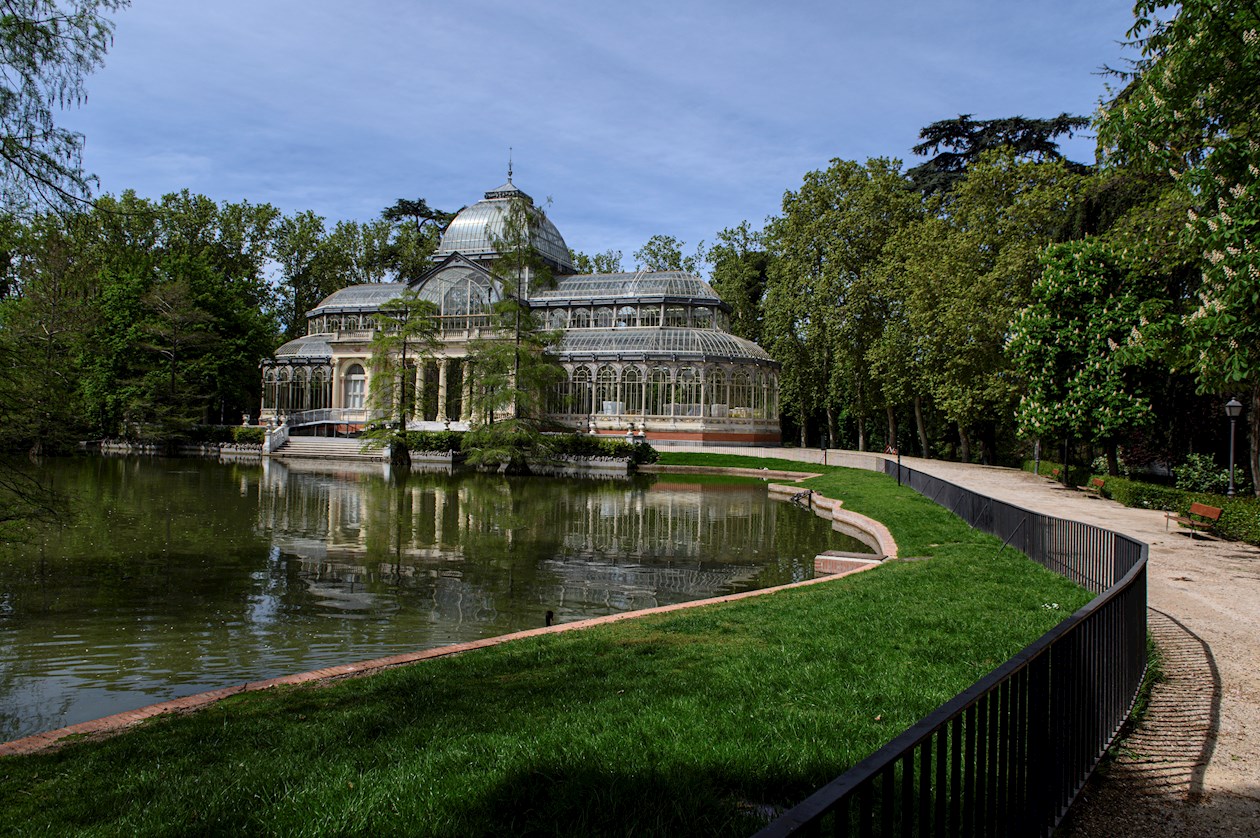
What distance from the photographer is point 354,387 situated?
50.1 metres

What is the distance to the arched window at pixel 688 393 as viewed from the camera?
43562 millimetres

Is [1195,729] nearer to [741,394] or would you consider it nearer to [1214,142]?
[1214,142]

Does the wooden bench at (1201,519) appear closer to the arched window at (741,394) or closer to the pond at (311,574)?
the pond at (311,574)

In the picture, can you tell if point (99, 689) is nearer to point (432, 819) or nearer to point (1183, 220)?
point (432, 819)

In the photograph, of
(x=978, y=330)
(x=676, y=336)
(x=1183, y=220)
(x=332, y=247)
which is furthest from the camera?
(x=332, y=247)

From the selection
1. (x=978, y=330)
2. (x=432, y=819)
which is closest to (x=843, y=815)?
(x=432, y=819)

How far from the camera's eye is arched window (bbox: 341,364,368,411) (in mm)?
49844

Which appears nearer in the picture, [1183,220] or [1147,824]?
→ [1147,824]

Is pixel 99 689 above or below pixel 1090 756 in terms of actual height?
below

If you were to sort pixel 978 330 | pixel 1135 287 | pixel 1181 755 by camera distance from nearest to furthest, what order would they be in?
1. pixel 1181 755
2. pixel 1135 287
3. pixel 978 330

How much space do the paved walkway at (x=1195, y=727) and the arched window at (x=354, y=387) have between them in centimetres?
4558

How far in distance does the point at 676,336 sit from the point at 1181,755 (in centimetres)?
Result: 4042

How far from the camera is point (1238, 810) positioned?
4086 millimetres

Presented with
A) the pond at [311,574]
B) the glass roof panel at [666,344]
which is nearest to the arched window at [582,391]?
the glass roof panel at [666,344]
